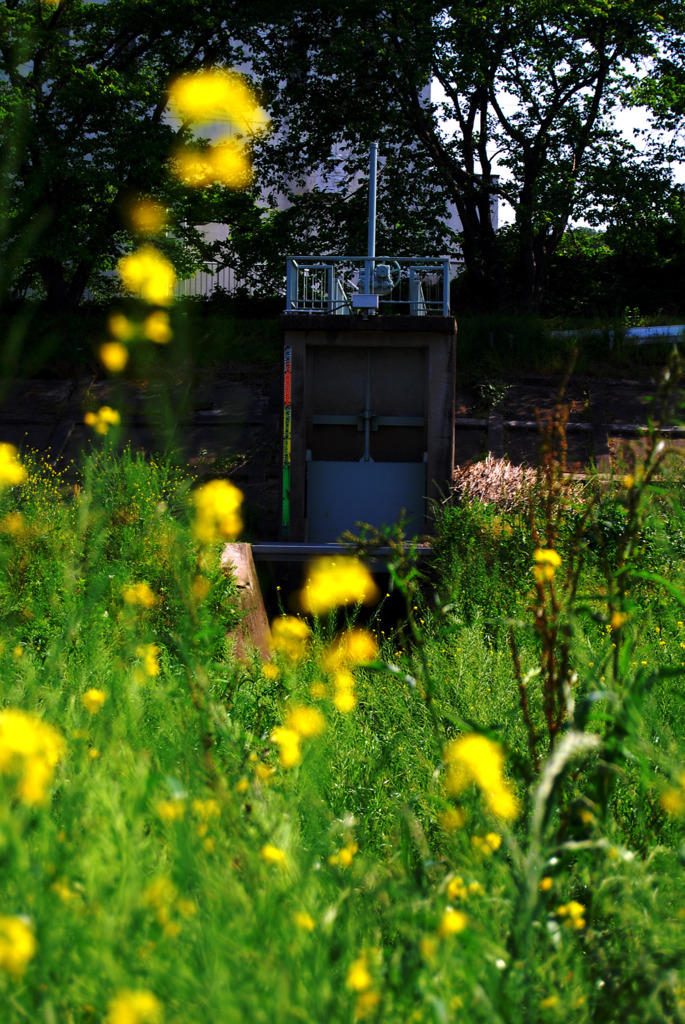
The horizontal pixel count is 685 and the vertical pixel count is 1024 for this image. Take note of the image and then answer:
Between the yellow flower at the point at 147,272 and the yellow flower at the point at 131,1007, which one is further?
the yellow flower at the point at 147,272

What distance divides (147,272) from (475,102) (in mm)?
7738

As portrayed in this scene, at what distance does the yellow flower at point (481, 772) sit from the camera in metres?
1.63

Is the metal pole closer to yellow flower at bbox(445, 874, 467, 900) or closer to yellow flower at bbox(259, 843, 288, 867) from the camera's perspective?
yellow flower at bbox(445, 874, 467, 900)

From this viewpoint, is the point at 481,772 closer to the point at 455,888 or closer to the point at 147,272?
the point at 455,888

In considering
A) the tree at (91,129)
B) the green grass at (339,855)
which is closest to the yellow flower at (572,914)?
the green grass at (339,855)

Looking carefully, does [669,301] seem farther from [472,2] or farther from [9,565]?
[9,565]

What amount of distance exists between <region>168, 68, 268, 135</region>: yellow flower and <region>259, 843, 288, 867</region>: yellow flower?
19.4 m

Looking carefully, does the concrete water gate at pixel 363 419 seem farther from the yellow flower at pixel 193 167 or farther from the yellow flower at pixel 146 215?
the yellow flower at pixel 193 167

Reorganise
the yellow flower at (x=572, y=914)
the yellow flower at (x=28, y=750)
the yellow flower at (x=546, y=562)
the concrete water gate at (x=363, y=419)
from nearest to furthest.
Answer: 1. the yellow flower at (x=28, y=750)
2. the yellow flower at (x=572, y=914)
3. the yellow flower at (x=546, y=562)
4. the concrete water gate at (x=363, y=419)

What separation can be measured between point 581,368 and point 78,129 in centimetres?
1019

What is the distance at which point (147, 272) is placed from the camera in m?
16.5

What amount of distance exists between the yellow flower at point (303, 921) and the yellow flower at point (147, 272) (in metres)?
15.7

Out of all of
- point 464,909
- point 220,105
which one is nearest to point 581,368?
point 220,105

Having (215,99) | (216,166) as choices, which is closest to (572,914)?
(216,166)
